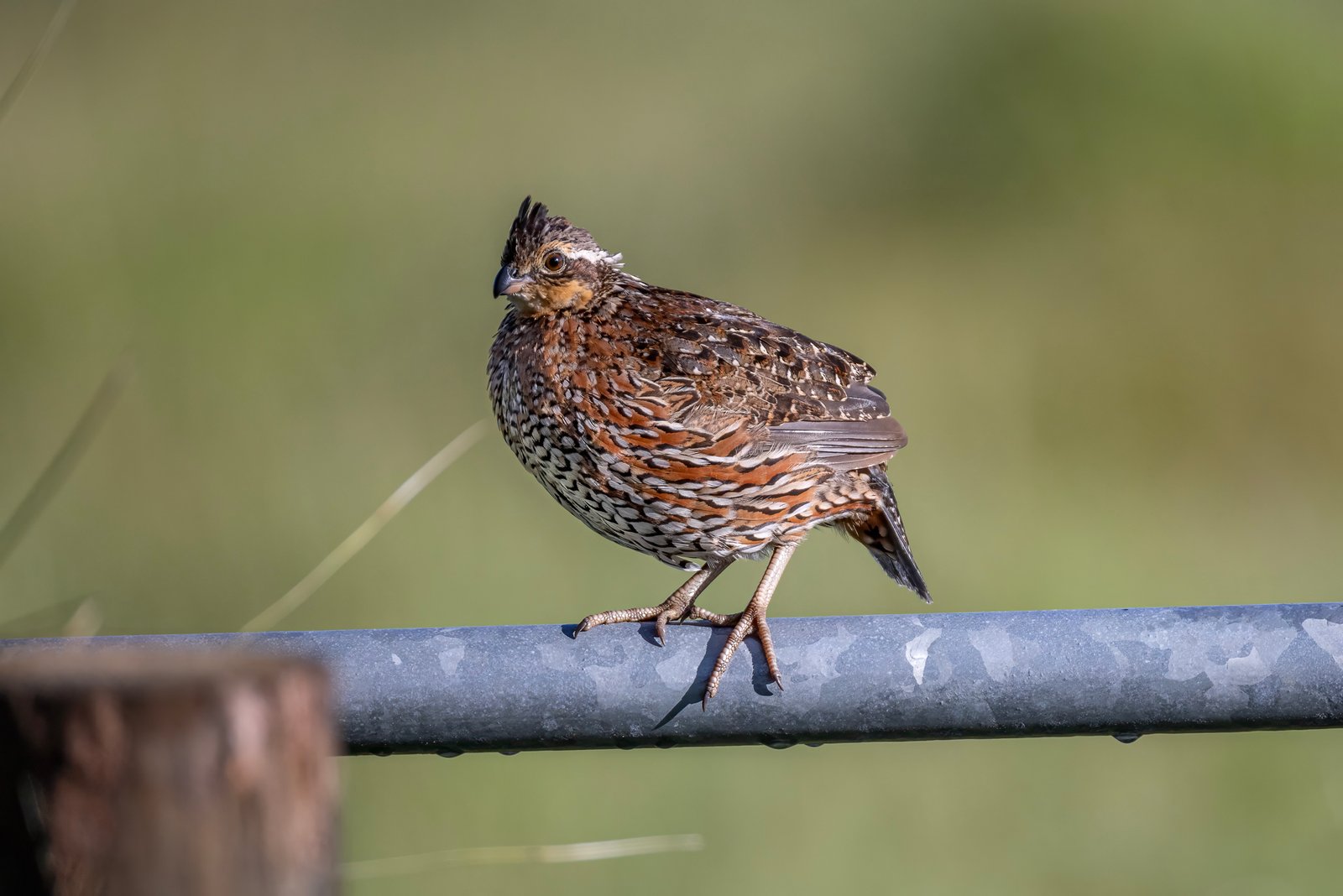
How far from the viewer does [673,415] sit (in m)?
3.62

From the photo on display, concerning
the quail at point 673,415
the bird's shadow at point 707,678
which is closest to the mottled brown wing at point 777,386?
the quail at point 673,415

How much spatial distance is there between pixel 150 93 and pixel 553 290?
6387mm

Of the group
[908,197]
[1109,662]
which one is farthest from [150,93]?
[1109,662]

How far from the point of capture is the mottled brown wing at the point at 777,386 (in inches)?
146

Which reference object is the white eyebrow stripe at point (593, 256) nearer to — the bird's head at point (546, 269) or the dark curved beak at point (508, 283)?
the bird's head at point (546, 269)

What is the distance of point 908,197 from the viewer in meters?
8.80

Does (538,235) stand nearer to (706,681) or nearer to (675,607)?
(675,607)

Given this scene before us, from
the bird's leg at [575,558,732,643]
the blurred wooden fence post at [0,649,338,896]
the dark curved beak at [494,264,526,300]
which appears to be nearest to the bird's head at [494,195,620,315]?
the dark curved beak at [494,264,526,300]

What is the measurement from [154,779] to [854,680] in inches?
48.1

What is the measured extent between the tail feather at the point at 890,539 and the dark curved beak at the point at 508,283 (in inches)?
40.9

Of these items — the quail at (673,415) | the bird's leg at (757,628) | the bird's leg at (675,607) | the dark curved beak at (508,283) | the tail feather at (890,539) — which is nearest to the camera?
the bird's leg at (757,628)

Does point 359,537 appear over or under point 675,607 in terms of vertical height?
over

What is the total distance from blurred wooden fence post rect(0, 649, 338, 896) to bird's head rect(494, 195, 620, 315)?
8.78 ft

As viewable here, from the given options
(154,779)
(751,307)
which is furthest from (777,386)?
(751,307)
